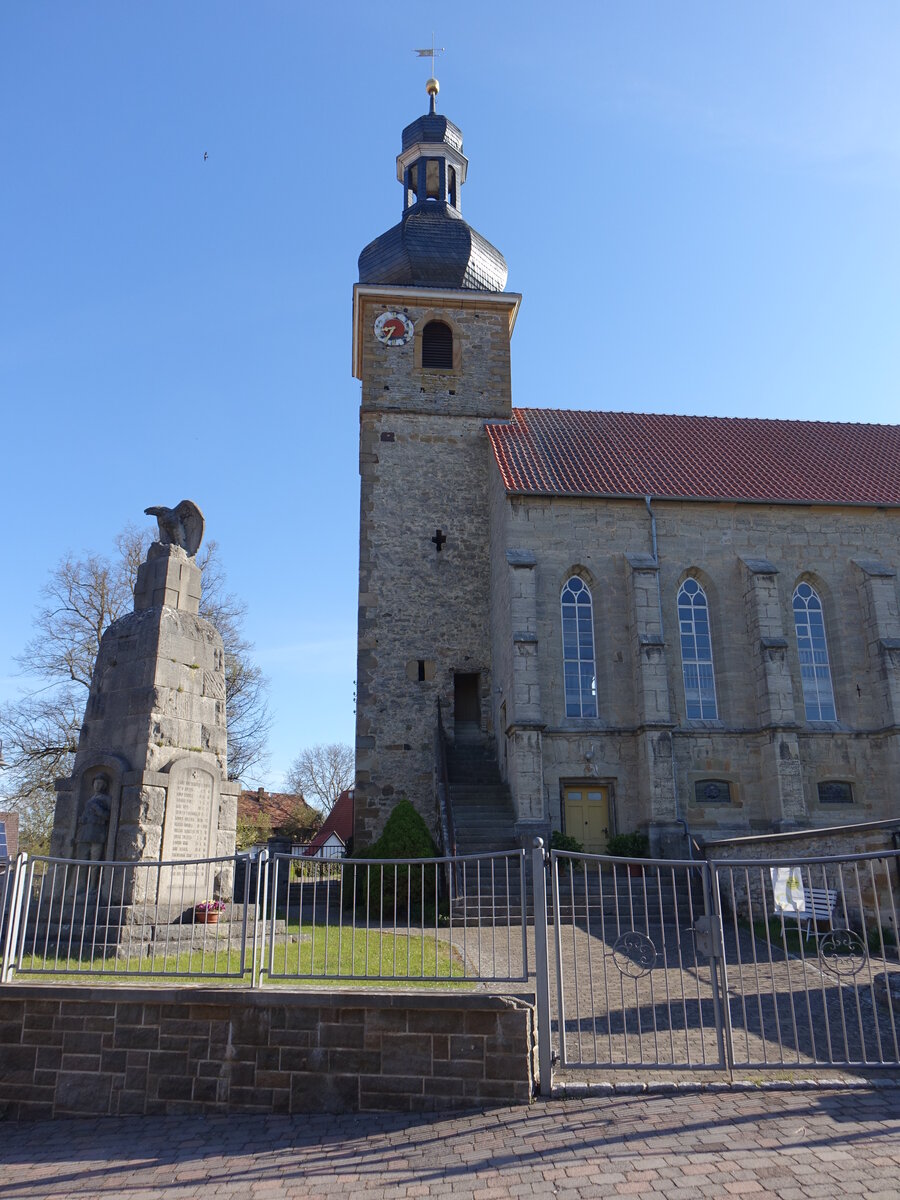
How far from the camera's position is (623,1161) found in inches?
205

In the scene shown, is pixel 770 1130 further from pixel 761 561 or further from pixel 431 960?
pixel 761 561

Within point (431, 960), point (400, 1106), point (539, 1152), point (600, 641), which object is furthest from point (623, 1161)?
point (600, 641)

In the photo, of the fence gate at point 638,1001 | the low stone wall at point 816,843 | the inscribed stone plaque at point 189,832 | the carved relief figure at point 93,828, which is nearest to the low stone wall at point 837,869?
the low stone wall at point 816,843

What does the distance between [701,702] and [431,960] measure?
1300cm

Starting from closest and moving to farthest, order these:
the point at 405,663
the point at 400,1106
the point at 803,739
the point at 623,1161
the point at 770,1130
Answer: the point at 623,1161, the point at 770,1130, the point at 400,1106, the point at 803,739, the point at 405,663

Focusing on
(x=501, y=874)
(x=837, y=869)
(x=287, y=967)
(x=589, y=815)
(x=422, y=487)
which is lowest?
(x=287, y=967)

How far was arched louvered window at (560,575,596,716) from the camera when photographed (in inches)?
831

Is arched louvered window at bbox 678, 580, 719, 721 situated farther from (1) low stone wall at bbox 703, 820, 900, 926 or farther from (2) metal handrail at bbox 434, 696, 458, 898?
(2) metal handrail at bbox 434, 696, 458, 898

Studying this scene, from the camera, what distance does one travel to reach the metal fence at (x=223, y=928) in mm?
7156

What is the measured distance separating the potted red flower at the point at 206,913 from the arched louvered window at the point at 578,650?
1205cm

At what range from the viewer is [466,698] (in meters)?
24.0

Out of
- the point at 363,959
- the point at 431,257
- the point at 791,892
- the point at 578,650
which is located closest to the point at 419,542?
the point at 578,650

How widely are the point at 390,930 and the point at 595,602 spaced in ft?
37.6

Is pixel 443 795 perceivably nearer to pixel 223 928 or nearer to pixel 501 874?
pixel 501 874
